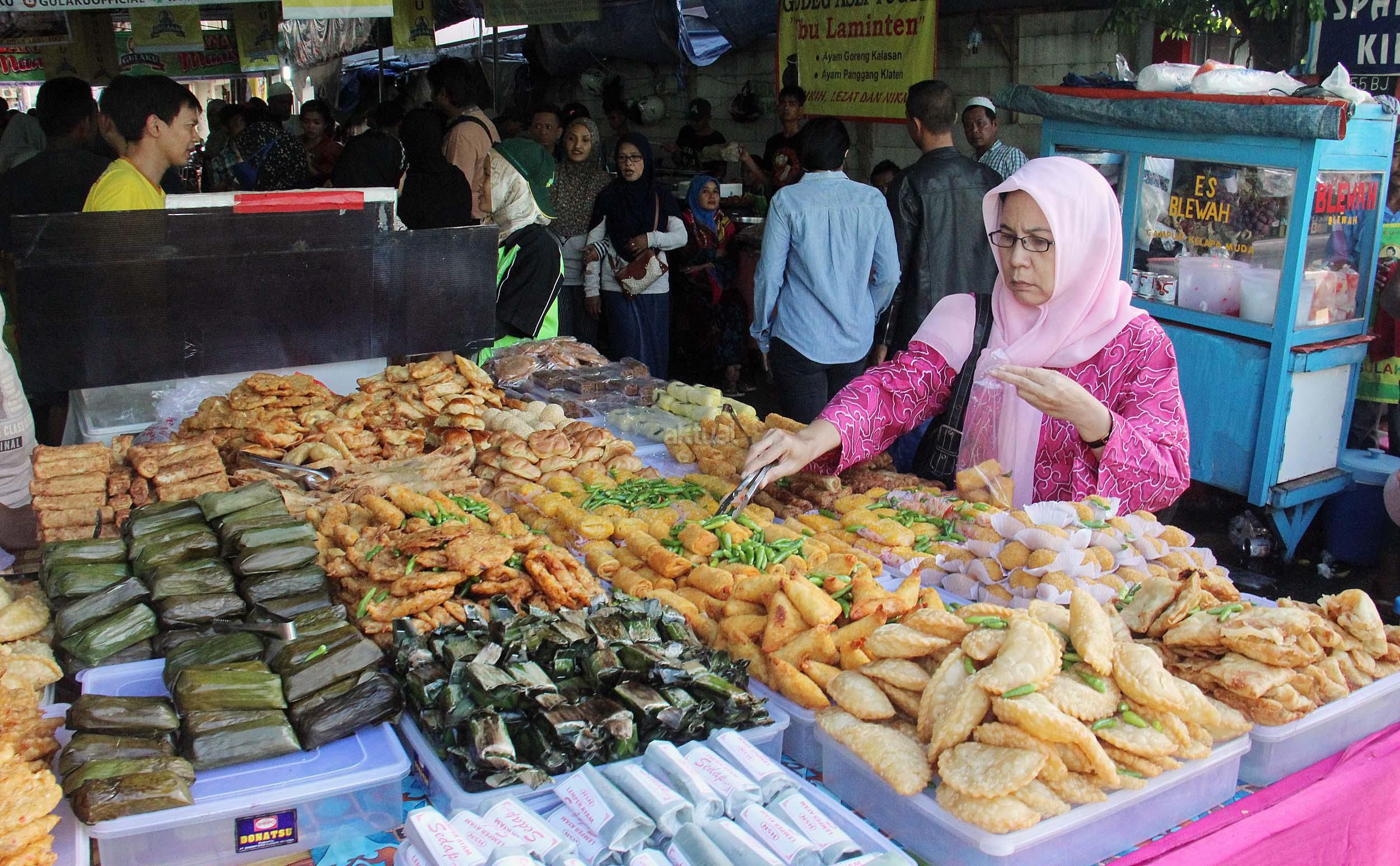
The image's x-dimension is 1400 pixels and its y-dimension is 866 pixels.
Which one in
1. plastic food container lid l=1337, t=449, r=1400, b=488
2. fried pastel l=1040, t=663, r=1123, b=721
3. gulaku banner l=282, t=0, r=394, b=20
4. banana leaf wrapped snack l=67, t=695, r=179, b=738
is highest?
gulaku banner l=282, t=0, r=394, b=20

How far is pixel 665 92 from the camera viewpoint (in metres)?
13.1

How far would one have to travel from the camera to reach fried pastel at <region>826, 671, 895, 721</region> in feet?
6.29

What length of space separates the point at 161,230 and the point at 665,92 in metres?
9.99

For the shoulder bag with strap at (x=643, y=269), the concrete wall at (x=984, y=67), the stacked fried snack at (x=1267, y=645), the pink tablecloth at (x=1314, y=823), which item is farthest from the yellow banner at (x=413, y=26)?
the pink tablecloth at (x=1314, y=823)

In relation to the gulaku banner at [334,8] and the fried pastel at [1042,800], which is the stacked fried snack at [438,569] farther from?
the gulaku banner at [334,8]

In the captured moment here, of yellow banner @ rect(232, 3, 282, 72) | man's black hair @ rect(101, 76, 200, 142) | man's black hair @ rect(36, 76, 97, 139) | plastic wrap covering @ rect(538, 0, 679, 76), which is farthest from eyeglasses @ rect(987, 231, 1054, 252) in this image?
yellow banner @ rect(232, 3, 282, 72)

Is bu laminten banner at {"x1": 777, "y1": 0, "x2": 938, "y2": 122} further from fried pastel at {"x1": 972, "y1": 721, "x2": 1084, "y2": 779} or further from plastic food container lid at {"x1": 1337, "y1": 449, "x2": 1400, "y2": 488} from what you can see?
fried pastel at {"x1": 972, "y1": 721, "x2": 1084, "y2": 779}

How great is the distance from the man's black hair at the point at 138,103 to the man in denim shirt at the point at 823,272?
9.50 ft

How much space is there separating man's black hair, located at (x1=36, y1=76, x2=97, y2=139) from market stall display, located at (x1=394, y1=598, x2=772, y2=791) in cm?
562

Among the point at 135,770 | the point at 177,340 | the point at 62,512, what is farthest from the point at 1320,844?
the point at 177,340

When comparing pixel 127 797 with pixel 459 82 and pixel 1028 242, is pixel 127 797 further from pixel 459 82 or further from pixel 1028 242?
pixel 459 82

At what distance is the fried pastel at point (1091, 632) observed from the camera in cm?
185

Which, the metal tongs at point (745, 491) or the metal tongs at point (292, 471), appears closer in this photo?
the metal tongs at point (745, 491)

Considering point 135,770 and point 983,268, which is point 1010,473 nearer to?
point 135,770
